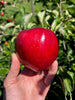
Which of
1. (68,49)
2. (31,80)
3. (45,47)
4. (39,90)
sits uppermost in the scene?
(45,47)

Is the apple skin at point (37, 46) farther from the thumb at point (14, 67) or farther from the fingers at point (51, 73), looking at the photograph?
the fingers at point (51, 73)

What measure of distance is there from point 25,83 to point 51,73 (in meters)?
0.23

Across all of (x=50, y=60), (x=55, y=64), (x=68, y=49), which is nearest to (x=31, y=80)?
(x=55, y=64)

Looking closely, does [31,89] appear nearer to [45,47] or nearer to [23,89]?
[23,89]

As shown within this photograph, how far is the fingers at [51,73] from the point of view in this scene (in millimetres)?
1310

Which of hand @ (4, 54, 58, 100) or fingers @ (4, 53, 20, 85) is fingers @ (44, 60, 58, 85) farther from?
fingers @ (4, 53, 20, 85)

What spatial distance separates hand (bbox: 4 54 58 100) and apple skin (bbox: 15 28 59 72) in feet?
0.28

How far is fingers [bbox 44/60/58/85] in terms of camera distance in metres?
1.31

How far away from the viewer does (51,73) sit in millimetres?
1358

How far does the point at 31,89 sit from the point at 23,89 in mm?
116

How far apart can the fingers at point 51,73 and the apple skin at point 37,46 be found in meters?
0.19

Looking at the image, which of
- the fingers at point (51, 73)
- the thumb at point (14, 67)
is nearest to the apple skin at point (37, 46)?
the thumb at point (14, 67)

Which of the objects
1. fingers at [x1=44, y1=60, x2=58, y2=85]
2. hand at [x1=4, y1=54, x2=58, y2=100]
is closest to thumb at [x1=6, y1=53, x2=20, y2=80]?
hand at [x1=4, y1=54, x2=58, y2=100]

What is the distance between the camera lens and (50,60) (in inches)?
45.0
